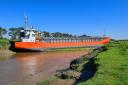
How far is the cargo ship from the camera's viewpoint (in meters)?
49.2

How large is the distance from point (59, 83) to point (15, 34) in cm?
7209

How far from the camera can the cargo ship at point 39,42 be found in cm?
4925

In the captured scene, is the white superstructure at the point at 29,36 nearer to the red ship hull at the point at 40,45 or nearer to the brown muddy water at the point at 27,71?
the red ship hull at the point at 40,45

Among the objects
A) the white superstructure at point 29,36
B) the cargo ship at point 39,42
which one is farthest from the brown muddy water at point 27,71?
the white superstructure at point 29,36

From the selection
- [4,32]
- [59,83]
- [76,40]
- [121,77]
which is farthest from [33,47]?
[121,77]

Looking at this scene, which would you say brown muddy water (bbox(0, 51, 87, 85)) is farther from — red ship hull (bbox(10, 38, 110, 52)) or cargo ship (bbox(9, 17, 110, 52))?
cargo ship (bbox(9, 17, 110, 52))

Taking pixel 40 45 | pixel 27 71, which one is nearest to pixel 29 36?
pixel 40 45

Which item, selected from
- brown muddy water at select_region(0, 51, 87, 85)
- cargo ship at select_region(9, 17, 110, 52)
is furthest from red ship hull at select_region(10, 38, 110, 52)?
brown muddy water at select_region(0, 51, 87, 85)

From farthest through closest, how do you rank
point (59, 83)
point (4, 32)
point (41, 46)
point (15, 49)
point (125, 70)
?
point (4, 32) → point (41, 46) → point (15, 49) → point (59, 83) → point (125, 70)

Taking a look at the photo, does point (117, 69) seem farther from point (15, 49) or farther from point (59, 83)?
point (15, 49)

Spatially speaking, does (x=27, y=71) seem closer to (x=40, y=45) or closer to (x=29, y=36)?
(x=40, y=45)

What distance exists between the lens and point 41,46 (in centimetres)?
5225

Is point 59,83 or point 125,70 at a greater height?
point 125,70

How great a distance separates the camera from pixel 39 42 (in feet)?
172
